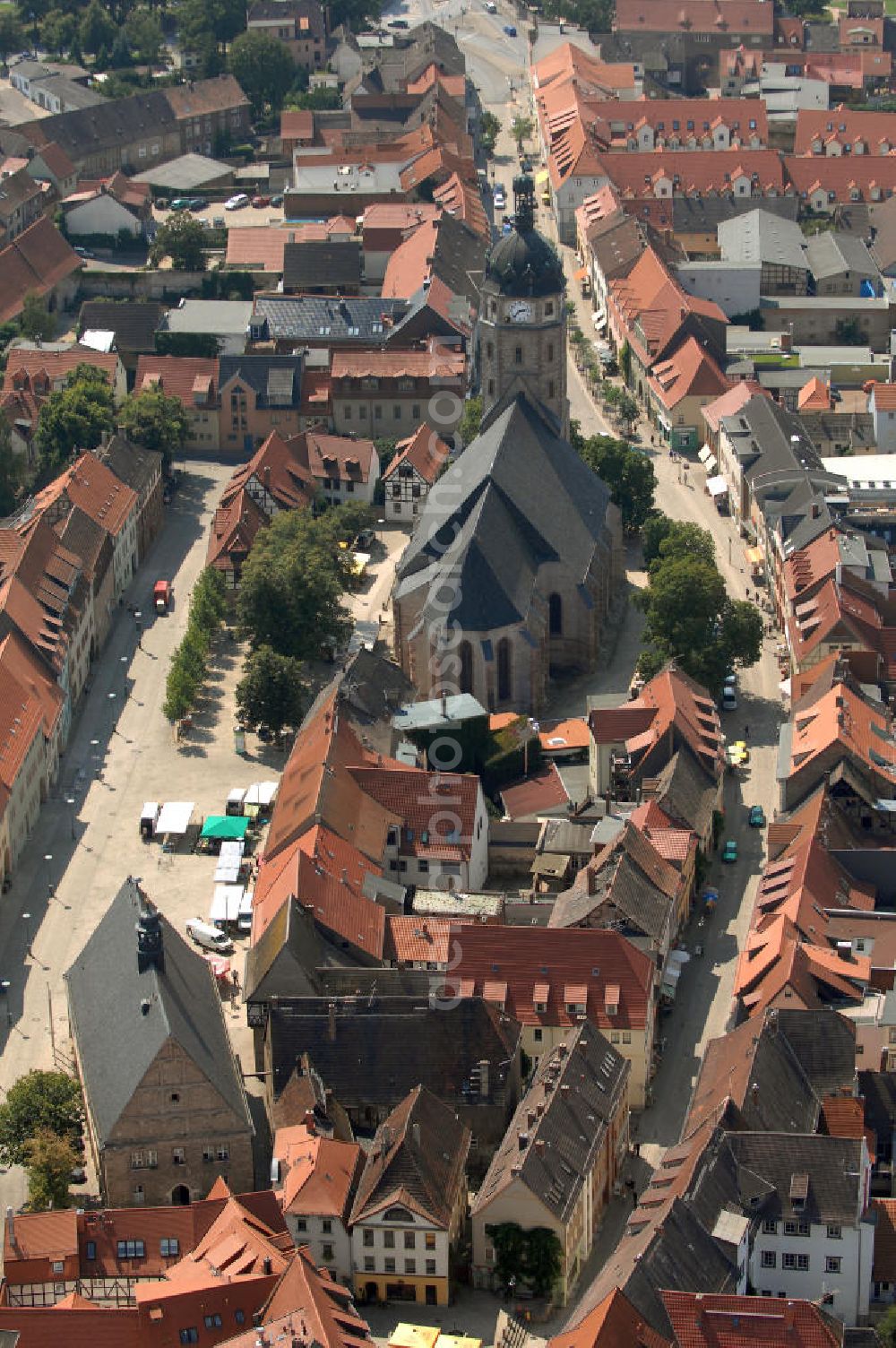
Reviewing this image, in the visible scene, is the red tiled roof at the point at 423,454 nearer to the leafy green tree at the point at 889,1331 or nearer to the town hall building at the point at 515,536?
the town hall building at the point at 515,536

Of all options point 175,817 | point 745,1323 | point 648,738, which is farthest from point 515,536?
point 745,1323

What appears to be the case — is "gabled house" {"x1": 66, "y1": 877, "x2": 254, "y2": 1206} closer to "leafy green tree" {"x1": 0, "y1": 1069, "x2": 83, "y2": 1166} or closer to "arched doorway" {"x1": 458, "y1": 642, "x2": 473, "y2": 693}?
"leafy green tree" {"x1": 0, "y1": 1069, "x2": 83, "y2": 1166}

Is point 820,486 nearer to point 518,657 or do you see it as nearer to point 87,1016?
point 518,657

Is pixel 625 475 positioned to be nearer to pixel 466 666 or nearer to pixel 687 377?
pixel 687 377

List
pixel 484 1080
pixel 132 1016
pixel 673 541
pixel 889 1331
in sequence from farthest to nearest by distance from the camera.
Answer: pixel 673 541 → pixel 484 1080 → pixel 132 1016 → pixel 889 1331

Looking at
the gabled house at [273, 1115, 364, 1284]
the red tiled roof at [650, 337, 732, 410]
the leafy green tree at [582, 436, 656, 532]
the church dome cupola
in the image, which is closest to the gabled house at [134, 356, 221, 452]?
the red tiled roof at [650, 337, 732, 410]

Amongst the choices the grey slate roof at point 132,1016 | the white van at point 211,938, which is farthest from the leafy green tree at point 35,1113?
the white van at point 211,938

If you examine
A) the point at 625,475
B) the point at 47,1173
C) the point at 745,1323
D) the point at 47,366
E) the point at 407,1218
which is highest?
the point at 745,1323
